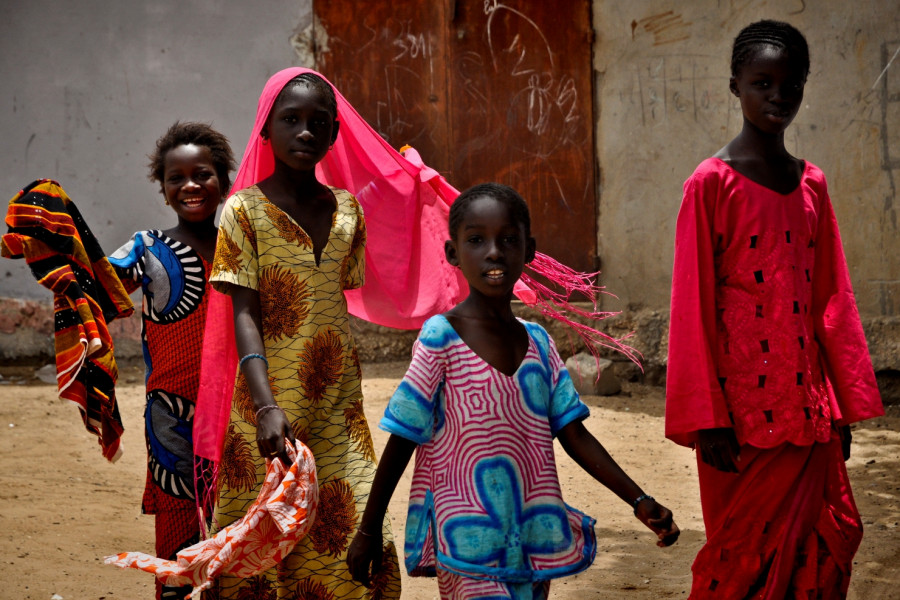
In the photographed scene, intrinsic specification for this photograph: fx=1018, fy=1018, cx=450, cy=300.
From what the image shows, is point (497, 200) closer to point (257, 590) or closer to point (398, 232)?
point (398, 232)

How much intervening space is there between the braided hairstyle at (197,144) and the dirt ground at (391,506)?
1743mm

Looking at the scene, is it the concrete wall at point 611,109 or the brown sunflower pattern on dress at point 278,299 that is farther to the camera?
the concrete wall at point 611,109

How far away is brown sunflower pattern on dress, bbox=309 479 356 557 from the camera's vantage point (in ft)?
9.61

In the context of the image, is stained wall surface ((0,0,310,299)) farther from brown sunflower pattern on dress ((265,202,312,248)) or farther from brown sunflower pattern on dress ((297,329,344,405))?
brown sunflower pattern on dress ((297,329,344,405))

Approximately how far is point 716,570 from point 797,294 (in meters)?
0.82

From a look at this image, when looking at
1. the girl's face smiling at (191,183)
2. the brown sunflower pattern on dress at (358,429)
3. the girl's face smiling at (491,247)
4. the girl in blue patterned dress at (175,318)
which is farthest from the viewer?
the girl's face smiling at (191,183)

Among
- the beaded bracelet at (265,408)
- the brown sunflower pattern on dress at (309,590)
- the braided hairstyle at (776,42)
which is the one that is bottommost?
the brown sunflower pattern on dress at (309,590)

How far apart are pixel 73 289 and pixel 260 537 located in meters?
1.14

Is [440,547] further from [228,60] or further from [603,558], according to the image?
[228,60]

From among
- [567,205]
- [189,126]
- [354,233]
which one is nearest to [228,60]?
[567,205]

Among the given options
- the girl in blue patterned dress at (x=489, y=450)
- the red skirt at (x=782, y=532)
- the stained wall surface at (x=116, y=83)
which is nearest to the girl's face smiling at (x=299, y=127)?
the girl in blue patterned dress at (x=489, y=450)

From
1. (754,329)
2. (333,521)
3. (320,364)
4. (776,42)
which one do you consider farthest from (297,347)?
(776,42)

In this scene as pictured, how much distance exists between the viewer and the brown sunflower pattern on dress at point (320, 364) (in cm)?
292

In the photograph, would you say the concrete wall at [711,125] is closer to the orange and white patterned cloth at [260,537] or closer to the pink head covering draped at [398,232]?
the pink head covering draped at [398,232]
